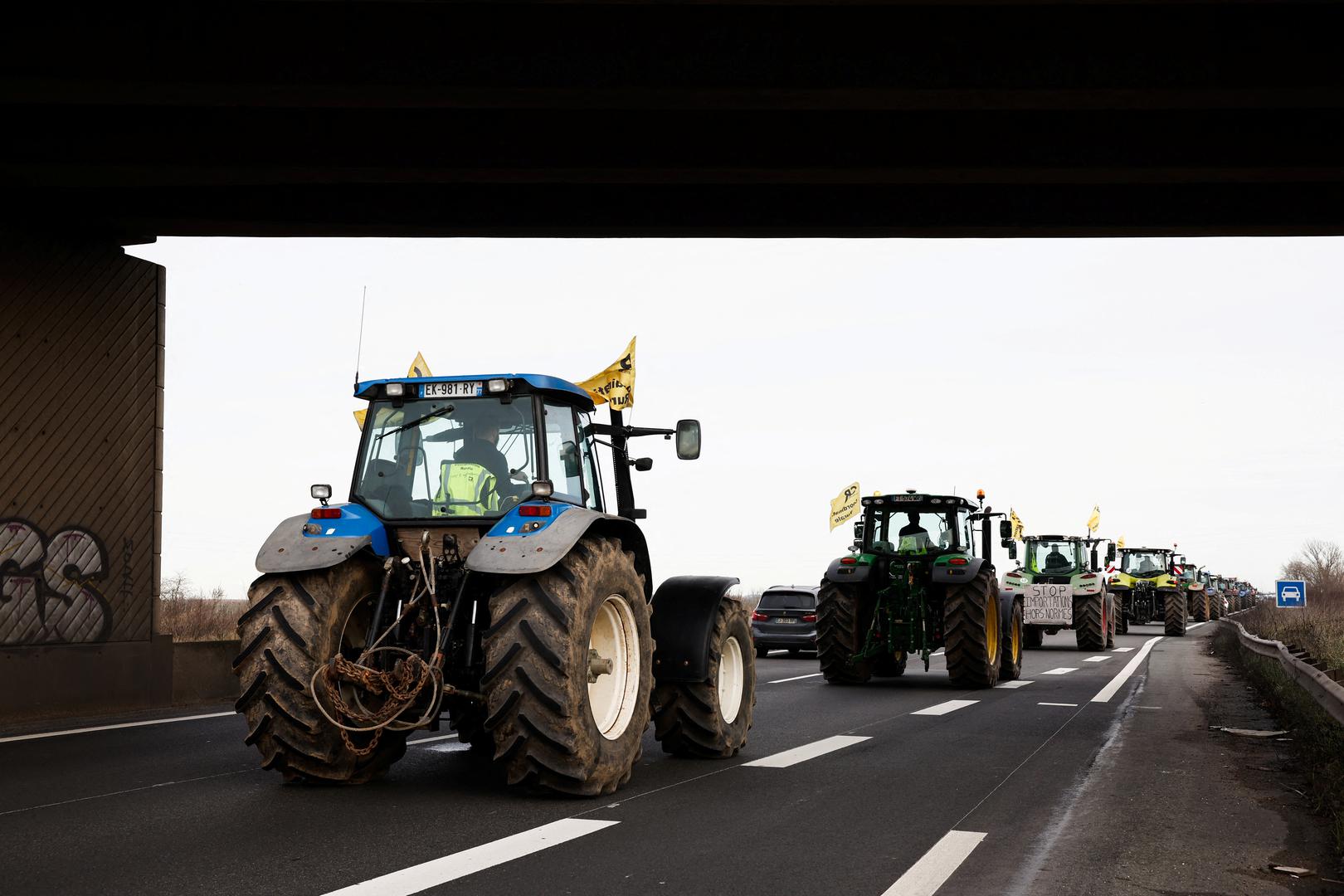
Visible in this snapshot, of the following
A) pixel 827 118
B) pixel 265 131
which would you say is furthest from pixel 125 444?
pixel 827 118

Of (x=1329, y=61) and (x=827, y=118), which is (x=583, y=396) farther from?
(x=1329, y=61)

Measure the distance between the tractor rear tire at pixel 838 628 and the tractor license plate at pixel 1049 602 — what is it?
12776 mm

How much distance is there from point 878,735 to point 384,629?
533 cm

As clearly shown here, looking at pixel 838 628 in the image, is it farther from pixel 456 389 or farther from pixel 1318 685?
pixel 456 389

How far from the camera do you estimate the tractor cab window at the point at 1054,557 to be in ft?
101

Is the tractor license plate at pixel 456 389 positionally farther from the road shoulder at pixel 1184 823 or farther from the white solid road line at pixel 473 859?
the road shoulder at pixel 1184 823

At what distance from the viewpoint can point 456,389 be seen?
840 centimetres

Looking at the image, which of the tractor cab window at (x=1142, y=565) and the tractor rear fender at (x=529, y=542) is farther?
the tractor cab window at (x=1142, y=565)

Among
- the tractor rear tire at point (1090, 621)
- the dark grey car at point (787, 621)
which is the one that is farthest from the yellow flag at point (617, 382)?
the tractor rear tire at point (1090, 621)

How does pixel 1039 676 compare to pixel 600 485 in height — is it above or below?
below

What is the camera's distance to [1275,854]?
6621 millimetres

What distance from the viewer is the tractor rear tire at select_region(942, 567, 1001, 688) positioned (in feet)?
56.2

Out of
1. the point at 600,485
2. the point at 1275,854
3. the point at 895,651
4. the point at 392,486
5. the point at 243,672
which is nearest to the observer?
the point at 1275,854

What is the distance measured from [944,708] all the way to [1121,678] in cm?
664
